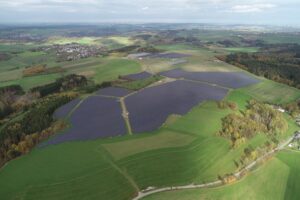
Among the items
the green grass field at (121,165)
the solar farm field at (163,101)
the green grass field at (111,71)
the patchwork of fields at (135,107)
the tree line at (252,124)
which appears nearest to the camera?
the green grass field at (121,165)

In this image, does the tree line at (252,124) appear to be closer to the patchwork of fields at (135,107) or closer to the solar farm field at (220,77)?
the patchwork of fields at (135,107)

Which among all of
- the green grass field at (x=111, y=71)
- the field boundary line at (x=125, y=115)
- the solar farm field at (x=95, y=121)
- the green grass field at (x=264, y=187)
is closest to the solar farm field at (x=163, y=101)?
the field boundary line at (x=125, y=115)

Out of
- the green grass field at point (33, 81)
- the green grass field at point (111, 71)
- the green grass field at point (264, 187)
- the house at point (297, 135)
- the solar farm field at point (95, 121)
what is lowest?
the green grass field at point (264, 187)

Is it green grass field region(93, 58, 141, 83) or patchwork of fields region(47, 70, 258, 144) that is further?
green grass field region(93, 58, 141, 83)

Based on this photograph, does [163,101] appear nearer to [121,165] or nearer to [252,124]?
[252,124]

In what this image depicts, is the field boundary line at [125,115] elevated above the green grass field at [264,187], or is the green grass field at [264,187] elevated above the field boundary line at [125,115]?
the field boundary line at [125,115]

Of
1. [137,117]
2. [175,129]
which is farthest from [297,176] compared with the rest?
[137,117]

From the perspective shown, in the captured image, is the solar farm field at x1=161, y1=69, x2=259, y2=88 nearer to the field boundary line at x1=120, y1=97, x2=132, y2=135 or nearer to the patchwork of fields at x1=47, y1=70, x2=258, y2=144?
the patchwork of fields at x1=47, y1=70, x2=258, y2=144

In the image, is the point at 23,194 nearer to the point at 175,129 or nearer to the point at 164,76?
the point at 175,129

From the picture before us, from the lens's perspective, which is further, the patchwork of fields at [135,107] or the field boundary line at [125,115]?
the field boundary line at [125,115]

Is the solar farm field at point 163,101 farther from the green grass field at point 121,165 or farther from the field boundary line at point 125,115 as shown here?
the green grass field at point 121,165

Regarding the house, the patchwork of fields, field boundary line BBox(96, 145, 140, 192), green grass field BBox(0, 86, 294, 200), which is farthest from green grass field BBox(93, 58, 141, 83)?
the house

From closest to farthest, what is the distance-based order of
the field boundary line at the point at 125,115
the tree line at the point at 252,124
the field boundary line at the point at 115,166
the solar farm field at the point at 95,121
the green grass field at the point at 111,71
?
the field boundary line at the point at 115,166 < the solar farm field at the point at 95,121 < the field boundary line at the point at 125,115 < the tree line at the point at 252,124 < the green grass field at the point at 111,71
